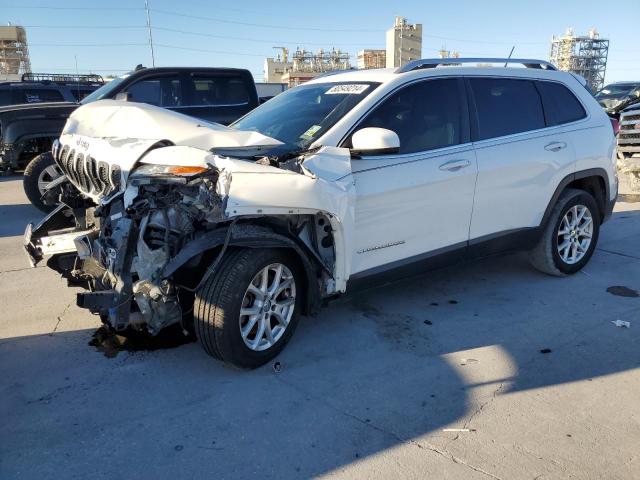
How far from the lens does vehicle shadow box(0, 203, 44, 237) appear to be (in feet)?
23.1

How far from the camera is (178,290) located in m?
3.31

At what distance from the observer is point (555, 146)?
4770 millimetres

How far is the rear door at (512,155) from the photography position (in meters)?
4.36

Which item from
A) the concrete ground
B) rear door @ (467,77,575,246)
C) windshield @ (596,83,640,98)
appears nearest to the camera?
the concrete ground

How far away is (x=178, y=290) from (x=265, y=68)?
85.8 metres

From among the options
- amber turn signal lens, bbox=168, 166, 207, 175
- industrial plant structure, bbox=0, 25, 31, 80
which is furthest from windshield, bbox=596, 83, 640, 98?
industrial plant structure, bbox=0, 25, 31, 80

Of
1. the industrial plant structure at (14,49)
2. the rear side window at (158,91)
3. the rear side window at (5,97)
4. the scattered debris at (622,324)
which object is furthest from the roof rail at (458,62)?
the industrial plant structure at (14,49)

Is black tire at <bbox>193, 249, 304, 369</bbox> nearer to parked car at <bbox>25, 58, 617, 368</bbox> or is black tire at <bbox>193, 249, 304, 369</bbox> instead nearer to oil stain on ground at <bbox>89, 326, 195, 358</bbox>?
parked car at <bbox>25, 58, 617, 368</bbox>

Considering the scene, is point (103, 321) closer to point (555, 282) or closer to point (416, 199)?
point (416, 199)

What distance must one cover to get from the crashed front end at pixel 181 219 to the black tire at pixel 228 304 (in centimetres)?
7

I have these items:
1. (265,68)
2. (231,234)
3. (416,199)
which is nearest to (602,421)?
(416,199)

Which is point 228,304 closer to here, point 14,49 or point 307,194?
point 307,194

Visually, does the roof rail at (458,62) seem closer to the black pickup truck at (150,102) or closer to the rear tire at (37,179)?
the black pickup truck at (150,102)

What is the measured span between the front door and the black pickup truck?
569 cm
